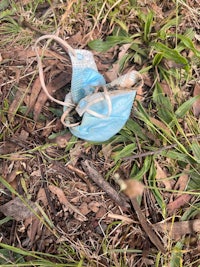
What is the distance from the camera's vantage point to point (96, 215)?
1.94 m

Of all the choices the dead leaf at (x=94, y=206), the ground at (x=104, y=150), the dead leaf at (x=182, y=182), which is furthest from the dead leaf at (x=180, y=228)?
the dead leaf at (x=94, y=206)

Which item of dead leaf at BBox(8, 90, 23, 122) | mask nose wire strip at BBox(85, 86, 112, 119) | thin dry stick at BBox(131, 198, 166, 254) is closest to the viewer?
mask nose wire strip at BBox(85, 86, 112, 119)

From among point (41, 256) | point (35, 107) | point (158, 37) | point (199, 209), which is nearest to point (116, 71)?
point (158, 37)

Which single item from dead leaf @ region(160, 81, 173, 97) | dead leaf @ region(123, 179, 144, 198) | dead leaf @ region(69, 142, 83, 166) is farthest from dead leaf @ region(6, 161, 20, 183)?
dead leaf @ region(160, 81, 173, 97)

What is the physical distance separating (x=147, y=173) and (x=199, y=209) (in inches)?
10.5

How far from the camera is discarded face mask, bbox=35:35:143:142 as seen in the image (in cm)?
184

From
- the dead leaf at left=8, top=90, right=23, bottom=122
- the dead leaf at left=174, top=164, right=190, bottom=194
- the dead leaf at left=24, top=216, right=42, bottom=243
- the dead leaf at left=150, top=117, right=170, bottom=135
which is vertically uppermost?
the dead leaf at left=150, top=117, right=170, bottom=135

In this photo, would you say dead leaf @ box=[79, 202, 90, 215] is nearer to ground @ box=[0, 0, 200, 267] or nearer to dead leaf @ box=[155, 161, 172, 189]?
ground @ box=[0, 0, 200, 267]

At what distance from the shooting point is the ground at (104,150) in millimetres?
1915

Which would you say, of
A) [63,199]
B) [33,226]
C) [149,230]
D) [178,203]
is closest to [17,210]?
[33,226]

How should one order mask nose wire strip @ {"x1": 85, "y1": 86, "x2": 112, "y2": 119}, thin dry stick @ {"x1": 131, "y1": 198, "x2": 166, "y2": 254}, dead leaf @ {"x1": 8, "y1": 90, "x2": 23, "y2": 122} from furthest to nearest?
dead leaf @ {"x1": 8, "y1": 90, "x2": 23, "y2": 122} → thin dry stick @ {"x1": 131, "y1": 198, "x2": 166, "y2": 254} → mask nose wire strip @ {"x1": 85, "y1": 86, "x2": 112, "y2": 119}

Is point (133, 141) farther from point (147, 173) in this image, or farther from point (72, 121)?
point (72, 121)

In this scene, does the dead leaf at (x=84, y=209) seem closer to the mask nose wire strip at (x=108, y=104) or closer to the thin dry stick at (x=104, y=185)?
the thin dry stick at (x=104, y=185)

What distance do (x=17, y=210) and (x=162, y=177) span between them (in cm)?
63
